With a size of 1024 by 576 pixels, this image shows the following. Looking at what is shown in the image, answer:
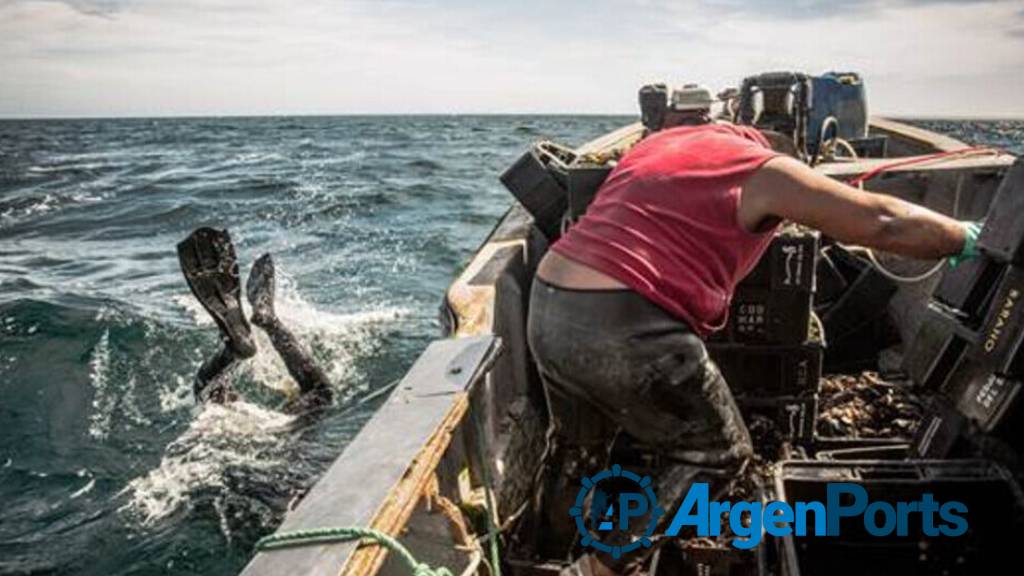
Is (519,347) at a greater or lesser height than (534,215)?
lesser

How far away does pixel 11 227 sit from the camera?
1998cm

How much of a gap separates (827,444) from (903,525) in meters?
1.31

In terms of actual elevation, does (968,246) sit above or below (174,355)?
above

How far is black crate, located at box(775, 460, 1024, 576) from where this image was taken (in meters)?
2.79

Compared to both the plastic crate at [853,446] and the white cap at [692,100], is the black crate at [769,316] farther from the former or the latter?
the white cap at [692,100]

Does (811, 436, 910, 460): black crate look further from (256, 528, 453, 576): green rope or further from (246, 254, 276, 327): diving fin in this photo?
(246, 254, 276, 327): diving fin

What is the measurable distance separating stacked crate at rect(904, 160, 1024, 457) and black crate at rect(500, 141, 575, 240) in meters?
2.71

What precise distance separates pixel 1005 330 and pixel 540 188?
10.7 ft

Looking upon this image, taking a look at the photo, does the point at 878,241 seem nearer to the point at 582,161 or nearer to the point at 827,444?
the point at 827,444

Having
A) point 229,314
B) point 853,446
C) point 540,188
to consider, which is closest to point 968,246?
point 853,446

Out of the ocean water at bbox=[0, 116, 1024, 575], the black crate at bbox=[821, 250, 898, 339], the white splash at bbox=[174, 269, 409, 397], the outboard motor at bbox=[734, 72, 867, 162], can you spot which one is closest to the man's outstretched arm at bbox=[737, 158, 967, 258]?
the black crate at bbox=[821, 250, 898, 339]

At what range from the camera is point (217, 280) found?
24.6ft

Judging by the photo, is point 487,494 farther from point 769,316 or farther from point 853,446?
point 853,446

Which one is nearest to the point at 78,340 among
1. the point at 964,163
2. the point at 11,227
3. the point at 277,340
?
the point at 277,340
